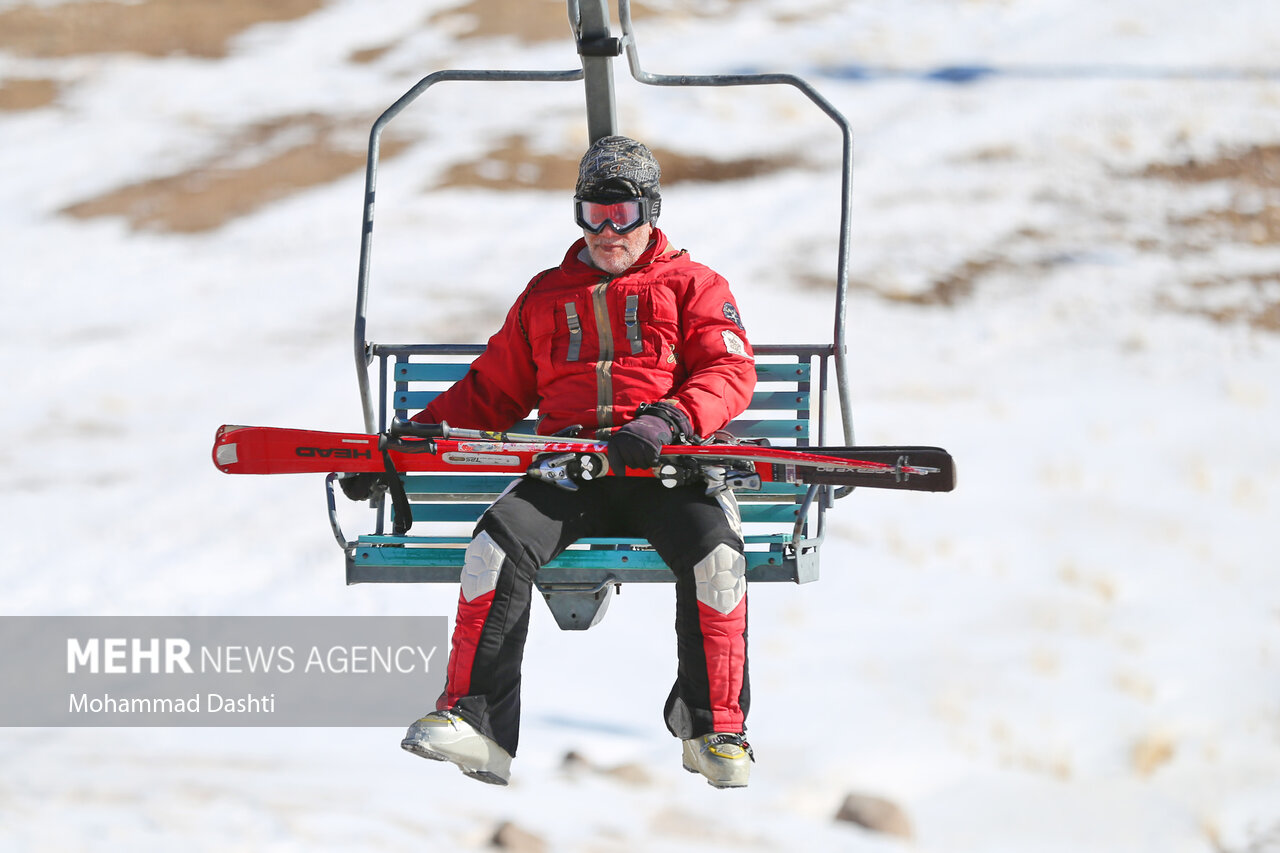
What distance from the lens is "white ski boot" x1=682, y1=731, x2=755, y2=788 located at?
10.1ft

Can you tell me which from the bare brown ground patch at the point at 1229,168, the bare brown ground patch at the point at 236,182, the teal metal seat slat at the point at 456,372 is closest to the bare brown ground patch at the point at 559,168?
the bare brown ground patch at the point at 236,182

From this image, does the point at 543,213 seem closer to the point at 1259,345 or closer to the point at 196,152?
the point at 196,152

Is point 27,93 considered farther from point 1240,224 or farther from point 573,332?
point 573,332

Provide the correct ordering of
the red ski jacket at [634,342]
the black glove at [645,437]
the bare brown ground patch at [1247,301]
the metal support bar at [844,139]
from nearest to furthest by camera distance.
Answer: the black glove at [645,437], the red ski jacket at [634,342], the metal support bar at [844,139], the bare brown ground patch at [1247,301]

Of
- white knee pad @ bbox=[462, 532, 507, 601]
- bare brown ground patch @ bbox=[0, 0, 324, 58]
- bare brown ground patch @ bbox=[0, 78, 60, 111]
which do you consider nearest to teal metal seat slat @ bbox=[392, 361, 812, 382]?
white knee pad @ bbox=[462, 532, 507, 601]

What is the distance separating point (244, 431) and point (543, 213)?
1466cm

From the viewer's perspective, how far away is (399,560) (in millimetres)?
3541

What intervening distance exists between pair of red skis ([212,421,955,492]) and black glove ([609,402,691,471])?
0.12 ft

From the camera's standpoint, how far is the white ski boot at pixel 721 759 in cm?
308

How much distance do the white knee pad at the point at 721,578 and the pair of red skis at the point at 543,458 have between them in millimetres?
247

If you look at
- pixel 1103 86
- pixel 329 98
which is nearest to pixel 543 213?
pixel 329 98

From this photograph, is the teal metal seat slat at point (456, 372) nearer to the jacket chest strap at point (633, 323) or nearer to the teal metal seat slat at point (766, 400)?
the teal metal seat slat at point (766, 400)

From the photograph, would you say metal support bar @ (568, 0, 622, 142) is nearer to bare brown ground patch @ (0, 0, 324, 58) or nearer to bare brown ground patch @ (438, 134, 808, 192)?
bare brown ground patch @ (438, 134, 808, 192)

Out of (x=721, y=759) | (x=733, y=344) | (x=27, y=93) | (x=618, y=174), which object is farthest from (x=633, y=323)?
(x=27, y=93)
